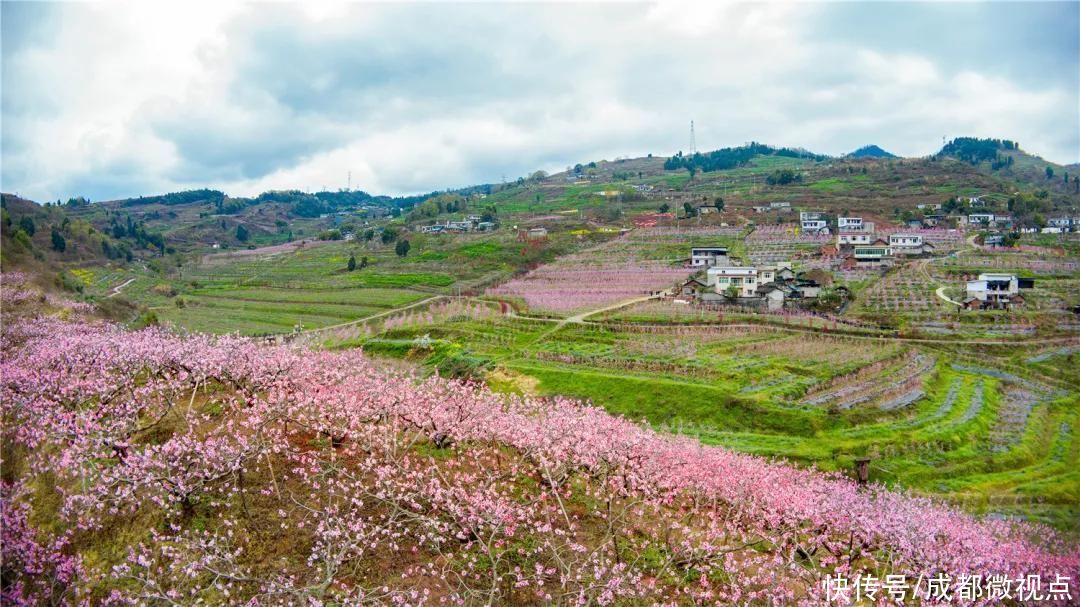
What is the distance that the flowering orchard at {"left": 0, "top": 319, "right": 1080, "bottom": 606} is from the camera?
42.2 ft

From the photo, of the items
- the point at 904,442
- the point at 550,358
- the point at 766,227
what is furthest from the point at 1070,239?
the point at 550,358

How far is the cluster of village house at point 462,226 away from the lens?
433 feet

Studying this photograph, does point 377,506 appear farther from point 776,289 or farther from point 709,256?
point 709,256

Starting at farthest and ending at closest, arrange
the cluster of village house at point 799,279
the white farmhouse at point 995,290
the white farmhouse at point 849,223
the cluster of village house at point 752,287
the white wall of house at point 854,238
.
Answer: the white farmhouse at point 849,223 < the white wall of house at point 854,238 < the cluster of village house at point 752,287 < the cluster of village house at point 799,279 < the white farmhouse at point 995,290

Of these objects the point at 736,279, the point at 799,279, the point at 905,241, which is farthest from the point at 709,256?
the point at 905,241

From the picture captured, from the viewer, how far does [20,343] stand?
2628 centimetres

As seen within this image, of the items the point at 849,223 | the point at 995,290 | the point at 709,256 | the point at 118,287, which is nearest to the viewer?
the point at 995,290

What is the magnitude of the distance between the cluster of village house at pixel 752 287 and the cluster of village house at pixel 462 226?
66345 mm

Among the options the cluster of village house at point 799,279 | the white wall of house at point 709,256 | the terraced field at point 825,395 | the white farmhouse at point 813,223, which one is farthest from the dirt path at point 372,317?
the white farmhouse at point 813,223

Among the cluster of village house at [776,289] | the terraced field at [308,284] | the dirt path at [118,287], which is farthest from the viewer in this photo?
the dirt path at [118,287]

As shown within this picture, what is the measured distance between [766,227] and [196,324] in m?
91.9

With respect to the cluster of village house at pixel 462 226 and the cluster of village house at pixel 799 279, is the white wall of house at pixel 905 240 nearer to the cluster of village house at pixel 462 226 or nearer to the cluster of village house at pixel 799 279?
the cluster of village house at pixel 799 279

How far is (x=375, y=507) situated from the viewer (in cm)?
1476

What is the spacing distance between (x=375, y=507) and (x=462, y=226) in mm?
123717
